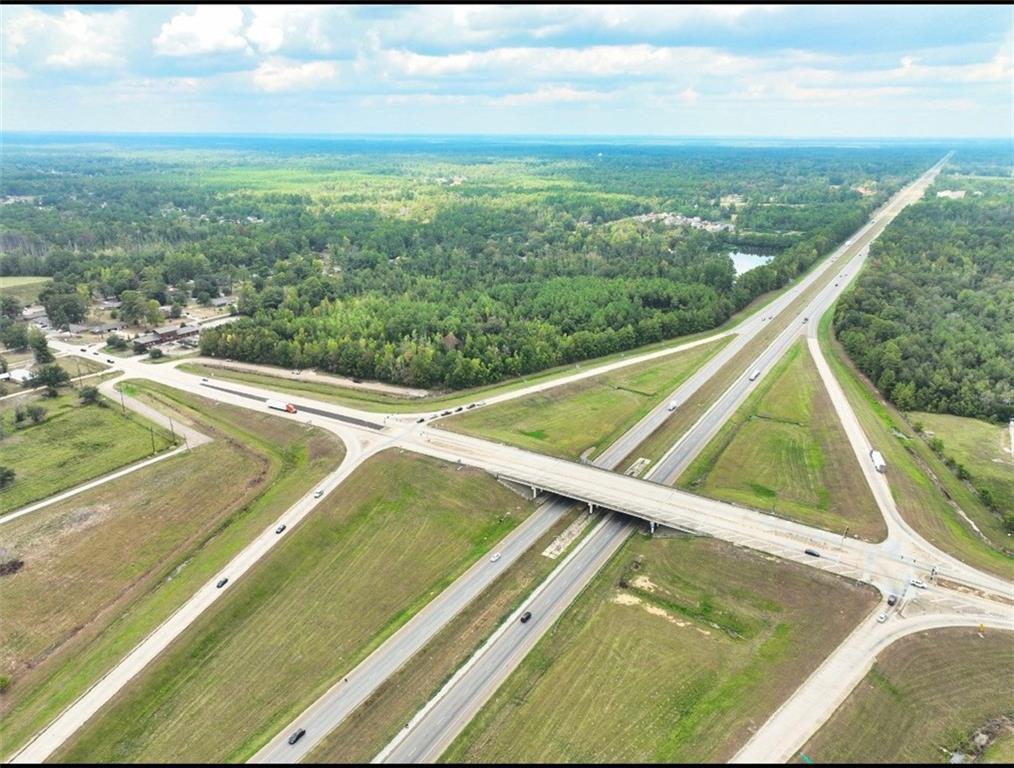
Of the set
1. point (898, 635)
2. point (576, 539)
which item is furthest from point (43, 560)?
point (898, 635)

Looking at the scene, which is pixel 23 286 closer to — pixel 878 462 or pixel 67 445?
pixel 67 445

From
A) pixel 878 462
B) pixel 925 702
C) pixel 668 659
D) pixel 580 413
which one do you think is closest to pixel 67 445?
pixel 580 413

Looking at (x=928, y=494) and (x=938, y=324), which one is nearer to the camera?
(x=928, y=494)

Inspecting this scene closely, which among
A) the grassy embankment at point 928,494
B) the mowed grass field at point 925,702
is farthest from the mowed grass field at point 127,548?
the grassy embankment at point 928,494

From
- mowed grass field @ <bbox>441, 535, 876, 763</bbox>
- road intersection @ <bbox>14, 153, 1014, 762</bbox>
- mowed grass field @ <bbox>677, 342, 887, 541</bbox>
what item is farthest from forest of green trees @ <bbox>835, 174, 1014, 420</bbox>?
mowed grass field @ <bbox>441, 535, 876, 763</bbox>

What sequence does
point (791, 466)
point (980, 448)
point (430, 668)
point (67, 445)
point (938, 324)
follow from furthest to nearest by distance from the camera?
point (938, 324), point (67, 445), point (980, 448), point (791, 466), point (430, 668)

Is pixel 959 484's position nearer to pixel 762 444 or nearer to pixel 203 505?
pixel 762 444

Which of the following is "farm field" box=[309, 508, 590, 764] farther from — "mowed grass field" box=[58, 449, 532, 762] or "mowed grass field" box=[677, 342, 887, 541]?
"mowed grass field" box=[677, 342, 887, 541]
